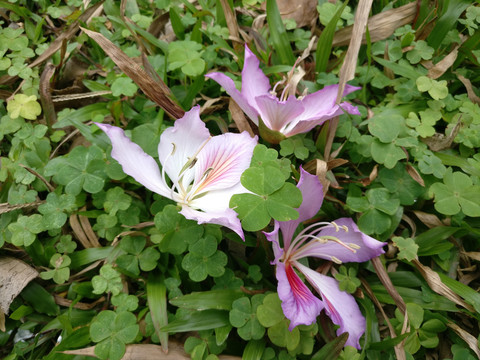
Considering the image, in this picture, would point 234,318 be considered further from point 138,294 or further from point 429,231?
point 429,231

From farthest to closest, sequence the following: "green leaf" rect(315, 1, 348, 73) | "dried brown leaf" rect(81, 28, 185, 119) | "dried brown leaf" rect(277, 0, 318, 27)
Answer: "dried brown leaf" rect(277, 0, 318, 27) < "green leaf" rect(315, 1, 348, 73) < "dried brown leaf" rect(81, 28, 185, 119)

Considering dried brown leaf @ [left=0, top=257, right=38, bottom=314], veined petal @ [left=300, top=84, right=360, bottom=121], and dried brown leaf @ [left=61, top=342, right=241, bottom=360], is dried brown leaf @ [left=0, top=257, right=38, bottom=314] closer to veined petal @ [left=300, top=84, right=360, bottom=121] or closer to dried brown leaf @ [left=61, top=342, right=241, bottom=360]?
dried brown leaf @ [left=61, top=342, right=241, bottom=360]

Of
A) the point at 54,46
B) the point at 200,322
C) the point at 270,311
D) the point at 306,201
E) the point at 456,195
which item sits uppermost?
the point at 54,46

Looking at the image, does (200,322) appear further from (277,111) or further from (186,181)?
(277,111)

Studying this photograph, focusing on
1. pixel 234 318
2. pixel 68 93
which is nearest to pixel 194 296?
pixel 234 318

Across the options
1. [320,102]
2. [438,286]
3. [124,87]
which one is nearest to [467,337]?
[438,286]

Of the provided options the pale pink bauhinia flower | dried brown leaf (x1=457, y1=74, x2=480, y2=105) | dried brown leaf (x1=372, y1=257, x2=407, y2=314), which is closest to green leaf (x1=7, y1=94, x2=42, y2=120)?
the pale pink bauhinia flower

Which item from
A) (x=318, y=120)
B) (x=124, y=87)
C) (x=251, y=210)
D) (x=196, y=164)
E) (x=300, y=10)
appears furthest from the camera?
(x=300, y=10)
